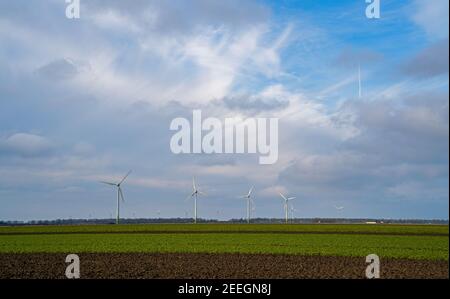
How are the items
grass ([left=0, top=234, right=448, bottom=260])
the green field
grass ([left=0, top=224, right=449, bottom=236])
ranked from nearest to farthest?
grass ([left=0, top=234, right=448, bottom=260]) → the green field → grass ([left=0, top=224, right=449, bottom=236])

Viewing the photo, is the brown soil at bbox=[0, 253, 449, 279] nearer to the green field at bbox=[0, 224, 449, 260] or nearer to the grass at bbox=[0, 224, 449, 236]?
the green field at bbox=[0, 224, 449, 260]

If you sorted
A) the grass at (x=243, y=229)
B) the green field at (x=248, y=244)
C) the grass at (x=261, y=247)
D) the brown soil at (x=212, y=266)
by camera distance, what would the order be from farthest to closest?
the grass at (x=243, y=229)
the green field at (x=248, y=244)
the grass at (x=261, y=247)
the brown soil at (x=212, y=266)

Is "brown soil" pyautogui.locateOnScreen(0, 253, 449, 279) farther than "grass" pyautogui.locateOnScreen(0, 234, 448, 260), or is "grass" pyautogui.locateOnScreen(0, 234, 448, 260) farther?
"grass" pyautogui.locateOnScreen(0, 234, 448, 260)

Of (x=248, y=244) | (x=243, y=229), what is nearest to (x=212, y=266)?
(x=248, y=244)

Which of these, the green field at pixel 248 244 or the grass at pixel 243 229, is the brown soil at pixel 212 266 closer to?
the green field at pixel 248 244

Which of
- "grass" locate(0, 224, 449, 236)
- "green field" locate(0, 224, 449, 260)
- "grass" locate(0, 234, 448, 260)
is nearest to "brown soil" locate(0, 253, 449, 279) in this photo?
"grass" locate(0, 234, 448, 260)

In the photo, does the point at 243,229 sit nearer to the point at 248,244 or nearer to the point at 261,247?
the point at 248,244

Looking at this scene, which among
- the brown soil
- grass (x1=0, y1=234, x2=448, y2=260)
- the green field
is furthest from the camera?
the green field

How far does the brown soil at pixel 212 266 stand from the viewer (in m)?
34.0

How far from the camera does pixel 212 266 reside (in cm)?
3831

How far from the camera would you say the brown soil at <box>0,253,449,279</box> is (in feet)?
111

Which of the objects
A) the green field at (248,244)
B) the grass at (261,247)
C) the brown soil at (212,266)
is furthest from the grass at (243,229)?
the brown soil at (212,266)
